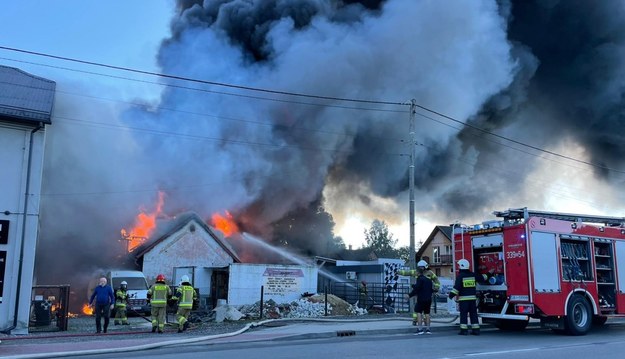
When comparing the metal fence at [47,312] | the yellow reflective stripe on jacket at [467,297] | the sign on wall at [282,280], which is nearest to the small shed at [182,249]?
the sign on wall at [282,280]

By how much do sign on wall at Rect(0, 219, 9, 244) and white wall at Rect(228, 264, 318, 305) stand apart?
9.23 meters

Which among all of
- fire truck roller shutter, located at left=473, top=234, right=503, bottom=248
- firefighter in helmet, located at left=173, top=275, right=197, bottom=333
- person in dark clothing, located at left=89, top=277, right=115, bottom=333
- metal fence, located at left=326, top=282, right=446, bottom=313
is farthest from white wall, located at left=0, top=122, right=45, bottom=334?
metal fence, located at left=326, top=282, right=446, bottom=313

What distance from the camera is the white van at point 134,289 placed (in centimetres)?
1973

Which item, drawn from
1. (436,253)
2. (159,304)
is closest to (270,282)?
(159,304)

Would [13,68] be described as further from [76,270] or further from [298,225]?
[298,225]

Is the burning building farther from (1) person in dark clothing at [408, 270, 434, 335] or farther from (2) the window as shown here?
(2) the window

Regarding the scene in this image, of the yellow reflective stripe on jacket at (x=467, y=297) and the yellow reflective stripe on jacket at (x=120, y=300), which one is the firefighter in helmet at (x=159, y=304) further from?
the yellow reflective stripe on jacket at (x=467, y=297)

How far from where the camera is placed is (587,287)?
11.7 m

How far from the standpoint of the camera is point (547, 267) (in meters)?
11.2

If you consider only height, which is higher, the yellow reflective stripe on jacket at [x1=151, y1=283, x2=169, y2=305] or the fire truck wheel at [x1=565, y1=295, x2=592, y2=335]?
the yellow reflective stripe on jacket at [x1=151, y1=283, x2=169, y2=305]

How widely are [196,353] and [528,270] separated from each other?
270 inches

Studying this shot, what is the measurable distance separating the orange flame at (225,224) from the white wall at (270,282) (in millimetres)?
8728

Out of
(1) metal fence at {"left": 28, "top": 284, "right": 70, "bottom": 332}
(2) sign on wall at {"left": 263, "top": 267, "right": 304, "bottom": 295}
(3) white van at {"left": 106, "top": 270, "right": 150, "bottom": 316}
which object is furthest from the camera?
(2) sign on wall at {"left": 263, "top": 267, "right": 304, "bottom": 295}

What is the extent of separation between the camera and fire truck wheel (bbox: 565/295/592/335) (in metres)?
11.2
